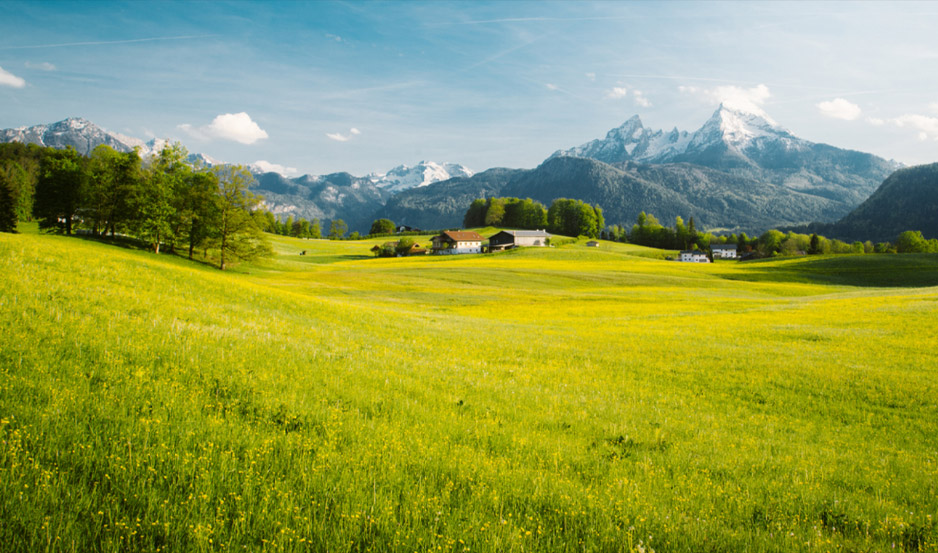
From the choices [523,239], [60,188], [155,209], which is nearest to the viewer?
[155,209]

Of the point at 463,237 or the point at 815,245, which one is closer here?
the point at 463,237

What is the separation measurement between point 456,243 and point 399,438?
526ft

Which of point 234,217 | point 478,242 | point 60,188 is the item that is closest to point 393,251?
point 478,242

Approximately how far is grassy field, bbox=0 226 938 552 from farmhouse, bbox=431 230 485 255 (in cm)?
14824

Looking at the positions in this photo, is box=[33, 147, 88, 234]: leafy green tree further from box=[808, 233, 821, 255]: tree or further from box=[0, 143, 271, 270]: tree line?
box=[808, 233, 821, 255]: tree

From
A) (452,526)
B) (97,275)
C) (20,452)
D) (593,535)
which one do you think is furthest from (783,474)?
(97,275)

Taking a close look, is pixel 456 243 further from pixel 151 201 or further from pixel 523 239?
pixel 151 201

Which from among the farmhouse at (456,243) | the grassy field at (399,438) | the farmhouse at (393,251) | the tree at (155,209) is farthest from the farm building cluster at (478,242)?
the grassy field at (399,438)

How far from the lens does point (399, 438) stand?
7.06 metres

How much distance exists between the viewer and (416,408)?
874 centimetres

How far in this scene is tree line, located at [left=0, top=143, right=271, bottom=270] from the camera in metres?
Result: 61.5

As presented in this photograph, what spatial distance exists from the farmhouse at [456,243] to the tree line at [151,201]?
97.3 meters

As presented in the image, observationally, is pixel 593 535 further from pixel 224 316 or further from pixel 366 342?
pixel 224 316

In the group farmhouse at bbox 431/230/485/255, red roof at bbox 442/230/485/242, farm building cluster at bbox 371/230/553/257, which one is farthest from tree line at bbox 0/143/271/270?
red roof at bbox 442/230/485/242
